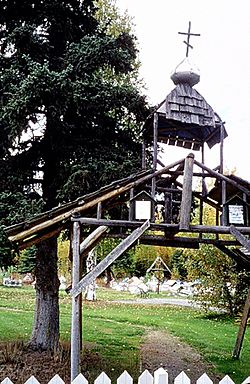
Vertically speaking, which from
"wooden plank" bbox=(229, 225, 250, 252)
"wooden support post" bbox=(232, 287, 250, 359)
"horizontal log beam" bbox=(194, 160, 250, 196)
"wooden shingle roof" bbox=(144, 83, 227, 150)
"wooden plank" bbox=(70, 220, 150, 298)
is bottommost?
"wooden support post" bbox=(232, 287, 250, 359)

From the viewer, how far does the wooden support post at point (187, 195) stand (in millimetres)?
7141

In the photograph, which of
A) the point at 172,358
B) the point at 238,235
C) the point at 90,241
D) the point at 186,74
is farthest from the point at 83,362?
the point at 186,74

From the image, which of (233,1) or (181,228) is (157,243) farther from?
(233,1)

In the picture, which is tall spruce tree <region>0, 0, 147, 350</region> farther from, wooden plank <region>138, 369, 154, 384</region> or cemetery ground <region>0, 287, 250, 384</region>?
wooden plank <region>138, 369, 154, 384</region>

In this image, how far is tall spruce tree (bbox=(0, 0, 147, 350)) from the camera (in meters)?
7.55

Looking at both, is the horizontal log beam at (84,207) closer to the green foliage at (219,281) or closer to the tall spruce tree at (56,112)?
the tall spruce tree at (56,112)

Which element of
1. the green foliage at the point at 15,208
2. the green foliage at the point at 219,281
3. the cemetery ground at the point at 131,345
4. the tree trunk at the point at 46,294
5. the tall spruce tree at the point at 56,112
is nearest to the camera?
the green foliage at the point at 15,208

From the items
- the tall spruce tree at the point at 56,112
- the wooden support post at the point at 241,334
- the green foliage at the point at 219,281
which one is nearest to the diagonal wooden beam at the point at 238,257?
the wooden support post at the point at 241,334

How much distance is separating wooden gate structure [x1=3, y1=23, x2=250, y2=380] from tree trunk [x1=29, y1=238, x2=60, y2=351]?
1.32m

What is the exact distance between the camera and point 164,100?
7.89 meters

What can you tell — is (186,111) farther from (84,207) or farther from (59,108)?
(84,207)

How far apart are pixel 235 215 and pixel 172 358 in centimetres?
372

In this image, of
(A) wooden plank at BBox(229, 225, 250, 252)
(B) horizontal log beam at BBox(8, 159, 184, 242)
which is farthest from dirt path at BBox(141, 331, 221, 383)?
(B) horizontal log beam at BBox(8, 159, 184, 242)

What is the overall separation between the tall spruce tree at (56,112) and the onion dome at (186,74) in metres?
0.86
